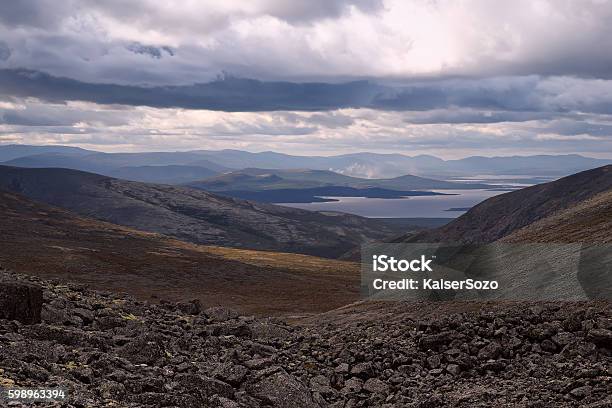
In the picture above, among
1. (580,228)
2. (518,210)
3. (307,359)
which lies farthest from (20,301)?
(518,210)

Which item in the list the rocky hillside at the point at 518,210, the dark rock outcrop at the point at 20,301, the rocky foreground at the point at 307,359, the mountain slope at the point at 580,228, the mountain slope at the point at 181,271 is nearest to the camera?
the rocky foreground at the point at 307,359

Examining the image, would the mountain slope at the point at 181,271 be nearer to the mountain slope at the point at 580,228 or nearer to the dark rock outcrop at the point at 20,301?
the mountain slope at the point at 580,228

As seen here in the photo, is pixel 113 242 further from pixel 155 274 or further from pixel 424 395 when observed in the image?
pixel 424 395

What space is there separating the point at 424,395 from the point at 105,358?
31.4 feet

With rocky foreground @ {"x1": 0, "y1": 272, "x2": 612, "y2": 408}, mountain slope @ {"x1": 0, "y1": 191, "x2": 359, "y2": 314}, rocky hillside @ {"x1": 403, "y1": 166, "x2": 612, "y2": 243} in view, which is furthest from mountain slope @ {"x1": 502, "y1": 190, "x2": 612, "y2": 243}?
rocky hillside @ {"x1": 403, "y1": 166, "x2": 612, "y2": 243}

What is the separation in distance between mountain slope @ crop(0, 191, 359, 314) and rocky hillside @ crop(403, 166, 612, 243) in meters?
67.8

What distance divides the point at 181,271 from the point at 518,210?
128 metres

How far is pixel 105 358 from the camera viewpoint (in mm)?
17375

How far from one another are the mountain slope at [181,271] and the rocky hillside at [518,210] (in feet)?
222

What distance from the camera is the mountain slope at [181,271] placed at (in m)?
65.6

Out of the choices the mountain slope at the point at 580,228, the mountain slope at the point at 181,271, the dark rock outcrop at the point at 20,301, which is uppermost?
the mountain slope at the point at 580,228

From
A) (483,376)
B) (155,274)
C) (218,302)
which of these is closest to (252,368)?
(483,376)

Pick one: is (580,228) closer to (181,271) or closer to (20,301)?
(20,301)

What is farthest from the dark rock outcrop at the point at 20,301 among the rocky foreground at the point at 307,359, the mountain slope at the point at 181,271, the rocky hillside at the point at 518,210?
the rocky hillside at the point at 518,210
